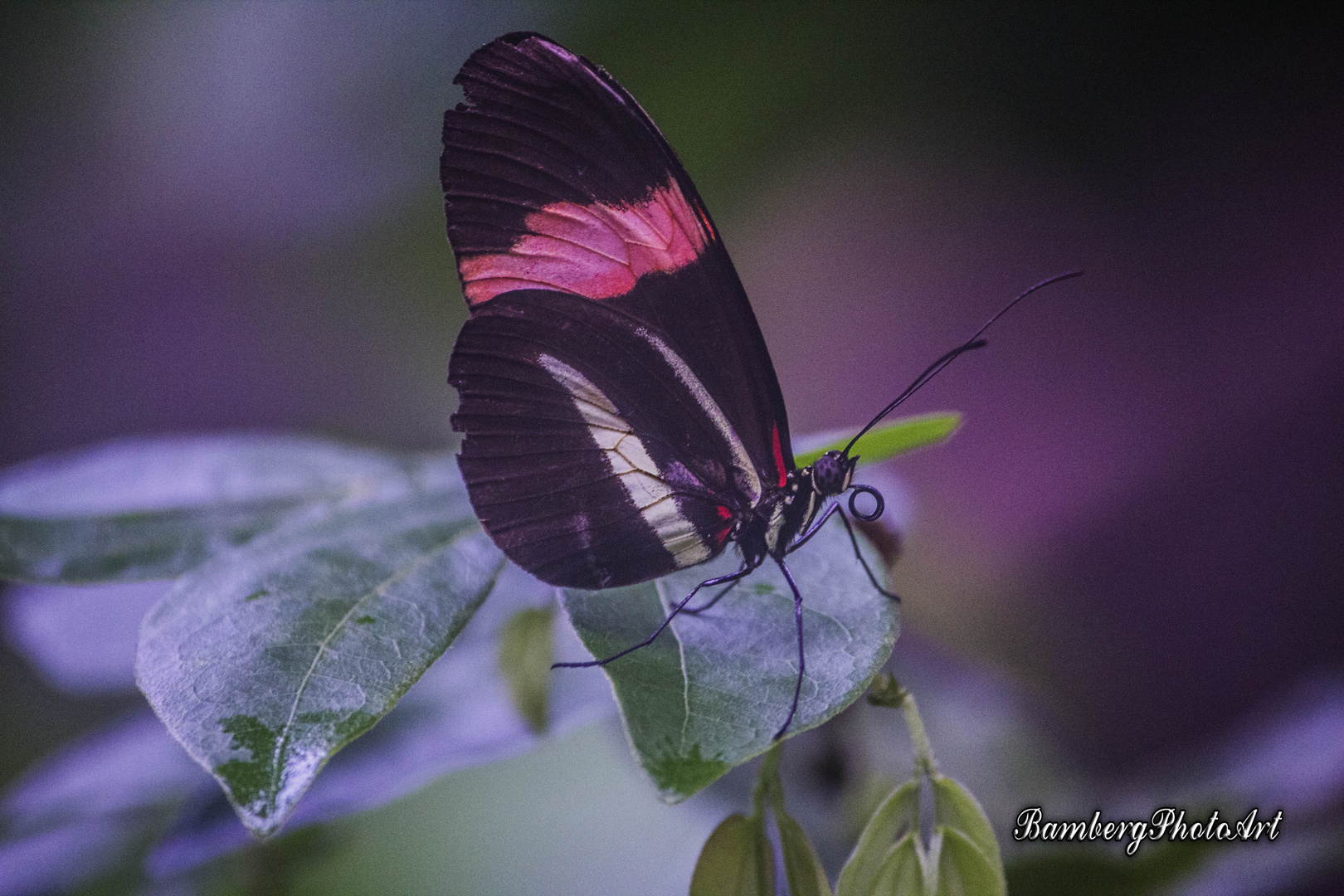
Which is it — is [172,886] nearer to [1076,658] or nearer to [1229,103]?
[1076,658]

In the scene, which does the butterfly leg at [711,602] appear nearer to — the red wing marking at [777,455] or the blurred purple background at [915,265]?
the red wing marking at [777,455]

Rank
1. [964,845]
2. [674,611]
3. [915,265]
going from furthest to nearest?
1. [915,265]
2. [674,611]
3. [964,845]

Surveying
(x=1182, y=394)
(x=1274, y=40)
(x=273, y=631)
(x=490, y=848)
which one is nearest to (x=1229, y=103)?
(x=1274, y=40)

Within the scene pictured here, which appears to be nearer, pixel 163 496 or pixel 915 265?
pixel 163 496
